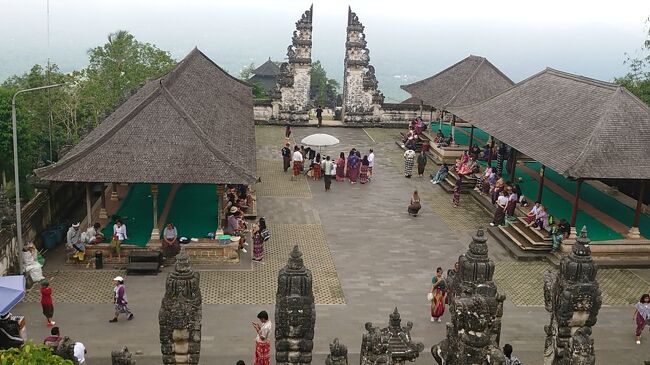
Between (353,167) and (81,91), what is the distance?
65.4 feet

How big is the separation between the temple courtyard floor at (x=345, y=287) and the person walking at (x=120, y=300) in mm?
265

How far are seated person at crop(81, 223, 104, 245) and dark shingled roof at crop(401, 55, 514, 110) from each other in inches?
707

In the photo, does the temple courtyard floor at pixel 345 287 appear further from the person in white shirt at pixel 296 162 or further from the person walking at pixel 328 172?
the person in white shirt at pixel 296 162

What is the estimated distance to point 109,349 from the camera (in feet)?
47.5

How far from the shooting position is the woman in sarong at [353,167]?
93.8 feet

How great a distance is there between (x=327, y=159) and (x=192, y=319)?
17351mm

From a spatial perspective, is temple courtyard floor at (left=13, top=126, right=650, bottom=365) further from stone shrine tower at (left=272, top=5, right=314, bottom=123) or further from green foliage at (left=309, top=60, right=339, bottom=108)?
green foliage at (left=309, top=60, right=339, bottom=108)

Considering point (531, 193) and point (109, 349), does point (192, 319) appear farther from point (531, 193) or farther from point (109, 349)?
point (531, 193)

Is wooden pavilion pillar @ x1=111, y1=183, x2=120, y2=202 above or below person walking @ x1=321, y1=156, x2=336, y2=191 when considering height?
below

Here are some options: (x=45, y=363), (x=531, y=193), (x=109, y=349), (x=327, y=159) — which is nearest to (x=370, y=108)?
(x=327, y=159)

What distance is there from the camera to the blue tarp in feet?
44.3

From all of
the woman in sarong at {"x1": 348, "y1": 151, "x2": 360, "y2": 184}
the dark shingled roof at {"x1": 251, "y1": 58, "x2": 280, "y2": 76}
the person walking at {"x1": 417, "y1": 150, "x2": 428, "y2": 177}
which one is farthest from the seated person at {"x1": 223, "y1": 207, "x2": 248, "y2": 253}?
the dark shingled roof at {"x1": 251, "y1": 58, "x2": 280, "y2": 76}

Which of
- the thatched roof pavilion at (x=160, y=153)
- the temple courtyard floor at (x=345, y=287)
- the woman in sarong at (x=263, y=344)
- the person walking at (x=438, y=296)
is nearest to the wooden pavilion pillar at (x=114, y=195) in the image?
the thatched roof pavilion at (x=160, y=153)

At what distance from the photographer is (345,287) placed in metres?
18.4
